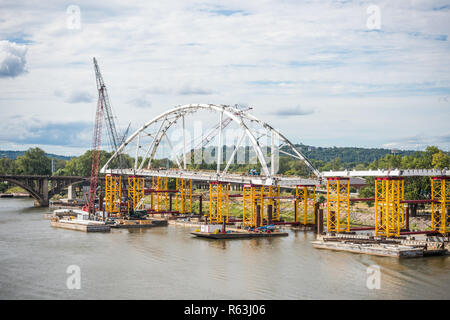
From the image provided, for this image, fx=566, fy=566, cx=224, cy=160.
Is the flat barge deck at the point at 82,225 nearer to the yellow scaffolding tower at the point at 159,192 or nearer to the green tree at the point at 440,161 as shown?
the yellow scaffolding tower at the point at 159,192

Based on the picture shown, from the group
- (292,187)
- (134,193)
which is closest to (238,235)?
(292,187)

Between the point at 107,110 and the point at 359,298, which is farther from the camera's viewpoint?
the point at 107,110
